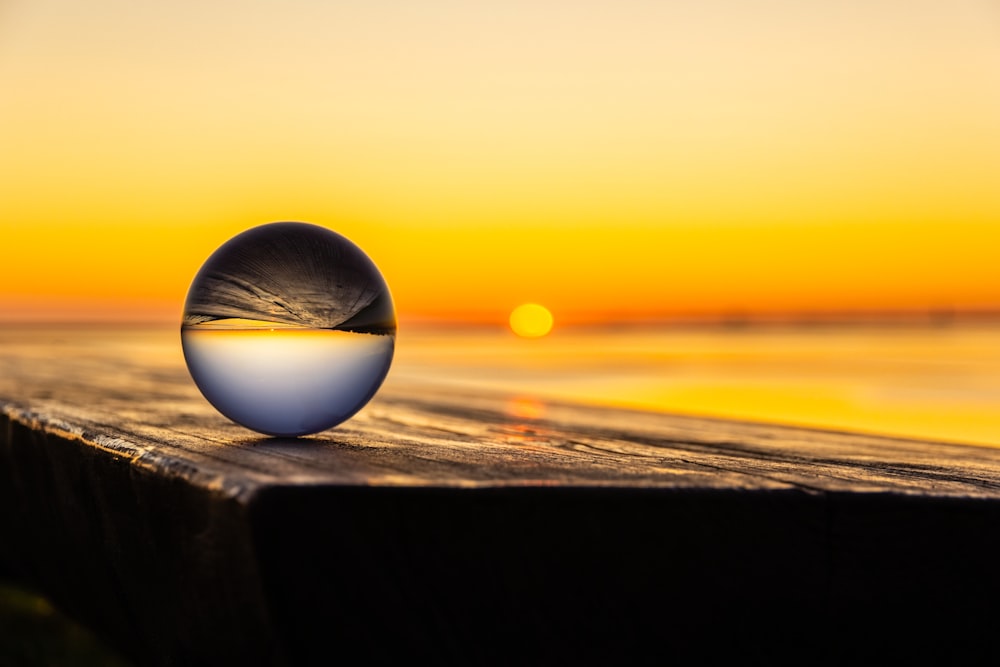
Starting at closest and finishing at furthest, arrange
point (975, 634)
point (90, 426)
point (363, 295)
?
point (975, 634), point (363, 295), point (90, 426)

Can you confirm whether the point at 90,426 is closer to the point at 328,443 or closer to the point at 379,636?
the point at 328,443

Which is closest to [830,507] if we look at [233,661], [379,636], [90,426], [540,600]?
[540,600]

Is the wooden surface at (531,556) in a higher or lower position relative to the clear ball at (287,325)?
lower

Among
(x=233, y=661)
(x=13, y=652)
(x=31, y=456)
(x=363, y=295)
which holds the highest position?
(x=363, y=295)

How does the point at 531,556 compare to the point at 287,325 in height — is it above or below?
below

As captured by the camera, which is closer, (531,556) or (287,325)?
(531,556)

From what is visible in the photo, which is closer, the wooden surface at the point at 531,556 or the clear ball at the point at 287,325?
the wooden surface at the point at 531,556
